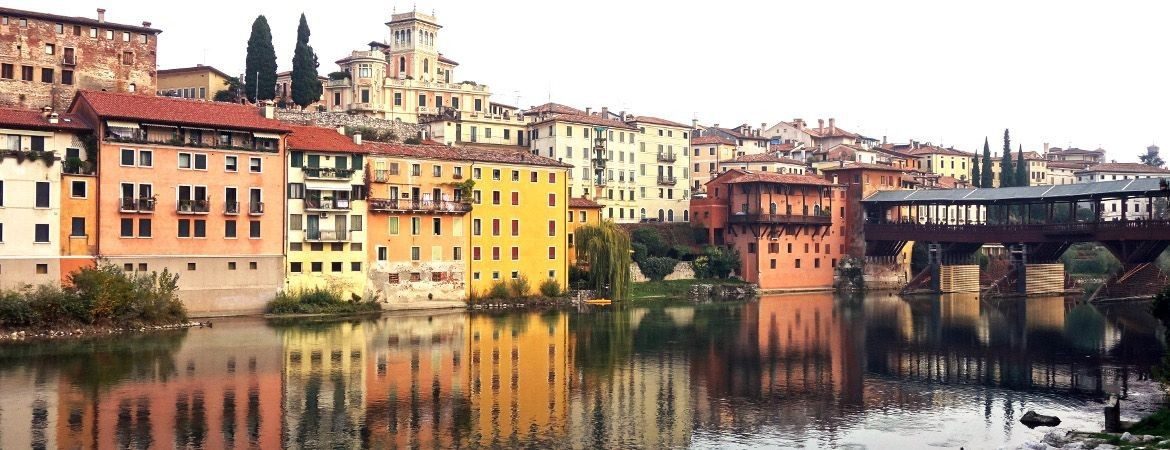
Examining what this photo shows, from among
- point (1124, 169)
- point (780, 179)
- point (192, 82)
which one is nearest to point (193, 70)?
point (192, 82)

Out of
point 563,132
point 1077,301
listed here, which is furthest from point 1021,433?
point 563,132

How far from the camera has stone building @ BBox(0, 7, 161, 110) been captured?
61281 mm

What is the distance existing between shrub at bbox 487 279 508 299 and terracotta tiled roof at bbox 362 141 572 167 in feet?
23.8

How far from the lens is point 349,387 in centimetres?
3325

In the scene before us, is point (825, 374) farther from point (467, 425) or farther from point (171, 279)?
point (171, 279)

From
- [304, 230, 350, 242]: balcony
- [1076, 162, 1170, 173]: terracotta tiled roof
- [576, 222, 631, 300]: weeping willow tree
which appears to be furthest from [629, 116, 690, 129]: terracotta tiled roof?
[1076, 162, 1170, 173]: terracotta tiled roof

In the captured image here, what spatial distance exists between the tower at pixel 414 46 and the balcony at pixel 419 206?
1415 inches

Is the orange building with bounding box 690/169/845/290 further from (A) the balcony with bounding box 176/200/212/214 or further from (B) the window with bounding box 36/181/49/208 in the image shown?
(B) the window with bounding box 36/181/49/208

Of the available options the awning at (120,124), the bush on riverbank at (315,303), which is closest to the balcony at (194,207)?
the awning at (120,124)

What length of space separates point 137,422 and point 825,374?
22877mm

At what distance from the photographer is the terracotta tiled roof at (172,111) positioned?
4953 centimetres

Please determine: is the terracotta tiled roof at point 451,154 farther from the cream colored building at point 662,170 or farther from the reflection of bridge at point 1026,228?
the reflection of bridge at point 1026,228

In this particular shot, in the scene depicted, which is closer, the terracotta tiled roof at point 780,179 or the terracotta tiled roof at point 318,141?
the terracotta tiled roof at point 318,141

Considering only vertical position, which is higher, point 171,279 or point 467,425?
point 171,279
